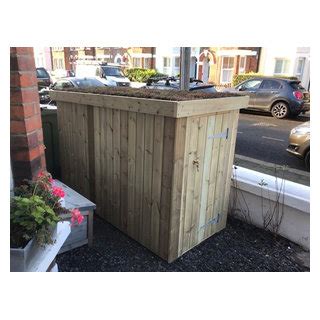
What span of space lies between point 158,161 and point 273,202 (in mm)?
1553

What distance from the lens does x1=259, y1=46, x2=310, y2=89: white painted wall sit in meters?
18.8

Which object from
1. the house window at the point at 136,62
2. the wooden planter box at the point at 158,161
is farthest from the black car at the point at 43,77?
the house window at the point at 136,62

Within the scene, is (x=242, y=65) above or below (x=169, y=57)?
below

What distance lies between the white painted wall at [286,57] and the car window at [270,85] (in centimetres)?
758

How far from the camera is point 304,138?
557 cm

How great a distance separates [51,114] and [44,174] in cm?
231

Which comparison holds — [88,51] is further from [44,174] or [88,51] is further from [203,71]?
[44,174]

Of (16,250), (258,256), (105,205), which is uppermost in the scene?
(16,250)

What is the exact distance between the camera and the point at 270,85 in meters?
12.3

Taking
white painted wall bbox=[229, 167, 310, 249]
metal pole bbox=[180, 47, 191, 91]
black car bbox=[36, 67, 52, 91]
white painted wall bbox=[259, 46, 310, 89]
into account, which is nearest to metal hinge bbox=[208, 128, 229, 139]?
white painted wall bbox=[229, 167, 310, 249]

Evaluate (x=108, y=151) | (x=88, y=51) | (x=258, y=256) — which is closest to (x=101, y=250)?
(x=108, y=151)

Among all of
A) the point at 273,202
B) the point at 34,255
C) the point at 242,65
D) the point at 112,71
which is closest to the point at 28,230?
the point at 34,255

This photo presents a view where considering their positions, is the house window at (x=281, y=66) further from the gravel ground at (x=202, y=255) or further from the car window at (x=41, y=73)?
the gravel ground at (x=202, y=255)

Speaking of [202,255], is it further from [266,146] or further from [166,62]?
[166,62]
